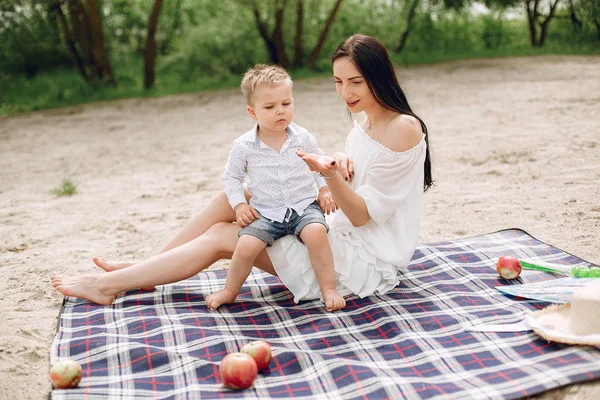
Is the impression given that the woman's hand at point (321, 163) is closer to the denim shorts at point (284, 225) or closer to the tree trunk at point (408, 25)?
the denim shorts at point (284, 225)

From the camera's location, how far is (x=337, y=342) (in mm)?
3213

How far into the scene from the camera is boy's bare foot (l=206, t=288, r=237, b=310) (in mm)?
3639

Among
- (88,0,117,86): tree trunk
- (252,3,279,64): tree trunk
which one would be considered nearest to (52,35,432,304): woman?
(88,0,117,86): tree trunk

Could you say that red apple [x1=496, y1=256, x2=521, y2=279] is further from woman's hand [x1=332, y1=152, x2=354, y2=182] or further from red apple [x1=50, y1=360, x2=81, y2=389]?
red apple [x1=50, y1=360, x2=81, y2=389]

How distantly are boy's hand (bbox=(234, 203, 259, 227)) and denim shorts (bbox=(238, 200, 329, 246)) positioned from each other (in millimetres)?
21

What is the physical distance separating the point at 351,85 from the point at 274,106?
1.31ft

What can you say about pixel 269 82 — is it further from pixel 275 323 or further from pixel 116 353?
pixel 116 353

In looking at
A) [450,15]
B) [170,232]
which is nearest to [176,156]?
[170,232]

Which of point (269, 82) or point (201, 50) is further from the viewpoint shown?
point (201, 50)

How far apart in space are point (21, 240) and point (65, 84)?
32.2ft

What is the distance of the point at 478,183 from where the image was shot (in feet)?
19.7

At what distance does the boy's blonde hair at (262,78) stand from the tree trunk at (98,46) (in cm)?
994

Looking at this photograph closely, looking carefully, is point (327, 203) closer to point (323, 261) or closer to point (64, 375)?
point (323, 261)

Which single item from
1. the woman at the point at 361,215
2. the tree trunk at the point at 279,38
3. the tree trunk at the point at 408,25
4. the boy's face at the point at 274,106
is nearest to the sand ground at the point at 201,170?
the woman at the point at 361,215
